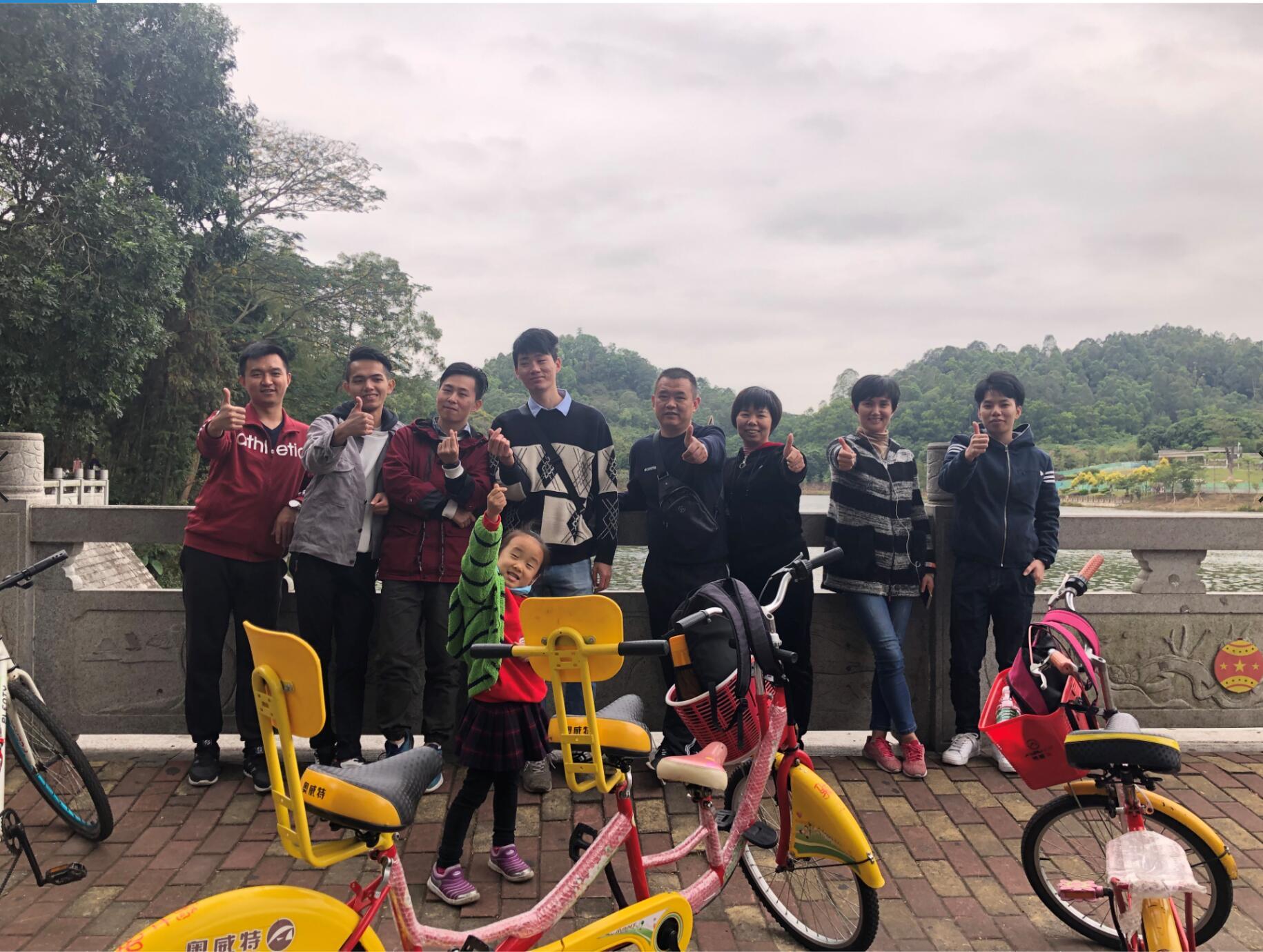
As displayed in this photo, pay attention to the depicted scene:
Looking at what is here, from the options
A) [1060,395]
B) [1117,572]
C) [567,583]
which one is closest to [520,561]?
[567,583]

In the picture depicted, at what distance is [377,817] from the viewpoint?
80.1 inches

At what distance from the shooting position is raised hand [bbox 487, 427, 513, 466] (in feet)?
12.1

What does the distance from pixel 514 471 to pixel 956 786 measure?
255 cm

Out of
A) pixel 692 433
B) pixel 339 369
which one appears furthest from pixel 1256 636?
pixel 339 369

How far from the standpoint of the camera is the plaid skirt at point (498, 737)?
2988 mm

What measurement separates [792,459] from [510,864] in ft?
6.80

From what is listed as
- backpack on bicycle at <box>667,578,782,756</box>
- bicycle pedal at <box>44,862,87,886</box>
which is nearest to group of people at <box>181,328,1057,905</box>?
bicycle pedal at <box>44,862,87,886</box>

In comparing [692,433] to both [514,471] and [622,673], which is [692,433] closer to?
[514,471]

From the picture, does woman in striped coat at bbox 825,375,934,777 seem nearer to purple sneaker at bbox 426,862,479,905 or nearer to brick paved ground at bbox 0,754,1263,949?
brick paved ground at bbox 0,754,1263,949

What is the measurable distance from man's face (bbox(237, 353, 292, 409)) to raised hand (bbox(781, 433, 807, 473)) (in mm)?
2286

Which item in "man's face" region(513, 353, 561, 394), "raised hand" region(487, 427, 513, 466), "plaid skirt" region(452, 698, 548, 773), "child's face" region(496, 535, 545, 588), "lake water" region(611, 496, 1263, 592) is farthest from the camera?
"lake water" region(611, 496, 1263, 592)

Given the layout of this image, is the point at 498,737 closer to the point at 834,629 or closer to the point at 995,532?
the point at 834,629

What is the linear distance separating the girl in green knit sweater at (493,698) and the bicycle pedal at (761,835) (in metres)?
0.78

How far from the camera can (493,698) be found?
3.03m
